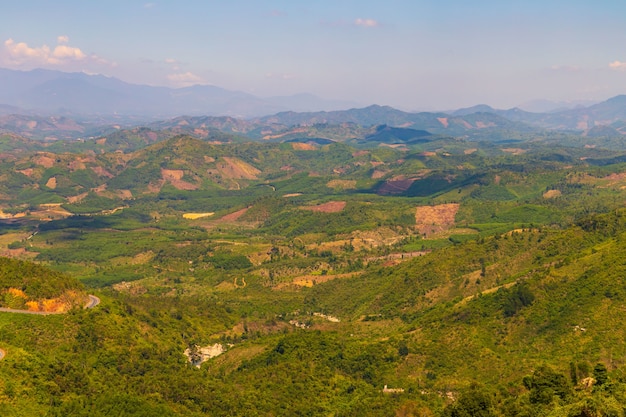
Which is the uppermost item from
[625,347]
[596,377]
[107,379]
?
[596,377]

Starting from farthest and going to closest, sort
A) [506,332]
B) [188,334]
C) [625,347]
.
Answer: [188,334]
[506,332]
[625,347]

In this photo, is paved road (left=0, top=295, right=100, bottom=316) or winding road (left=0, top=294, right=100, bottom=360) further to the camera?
paved road (left=0, top=295, right=100, bottom=316)

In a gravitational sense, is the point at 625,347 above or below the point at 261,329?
above

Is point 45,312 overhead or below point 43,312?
below

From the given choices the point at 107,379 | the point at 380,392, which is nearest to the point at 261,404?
the point at 380,392

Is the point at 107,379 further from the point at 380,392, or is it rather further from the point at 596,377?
the point at 596,377

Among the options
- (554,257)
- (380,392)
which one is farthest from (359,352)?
(554,257)

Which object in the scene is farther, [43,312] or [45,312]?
[45,312]

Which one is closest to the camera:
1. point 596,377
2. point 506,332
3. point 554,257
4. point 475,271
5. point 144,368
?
point 596,377

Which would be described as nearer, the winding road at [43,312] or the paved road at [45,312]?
the winding road at [43,312]

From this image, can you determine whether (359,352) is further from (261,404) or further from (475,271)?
(475,271)

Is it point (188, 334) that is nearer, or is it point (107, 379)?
point (107, 379)
